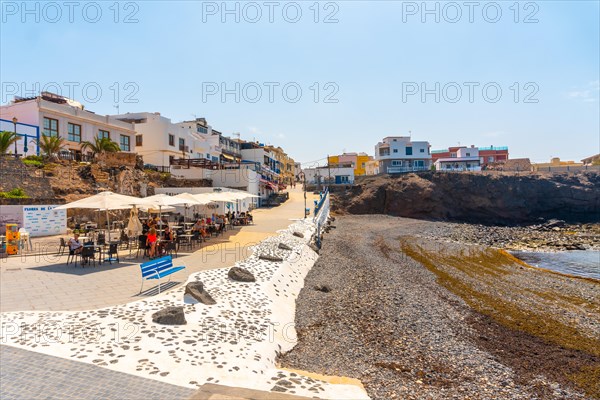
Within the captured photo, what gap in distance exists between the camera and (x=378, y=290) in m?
14.8

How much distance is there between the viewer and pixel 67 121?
117 feet

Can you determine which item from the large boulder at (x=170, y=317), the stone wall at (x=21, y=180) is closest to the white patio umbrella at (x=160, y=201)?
the large boulder at (x=170, y=317)

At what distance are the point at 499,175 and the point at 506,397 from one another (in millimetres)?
59819

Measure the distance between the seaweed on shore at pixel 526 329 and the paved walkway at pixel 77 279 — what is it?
31.1 feet

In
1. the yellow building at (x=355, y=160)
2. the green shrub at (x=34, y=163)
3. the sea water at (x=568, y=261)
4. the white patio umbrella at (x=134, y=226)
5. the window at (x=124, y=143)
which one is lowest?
the sea water at (x=568, y=261)

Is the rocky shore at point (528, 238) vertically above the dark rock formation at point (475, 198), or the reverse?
the dark rock formation at point (475, 198)

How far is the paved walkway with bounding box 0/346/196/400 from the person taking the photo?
5172 mm

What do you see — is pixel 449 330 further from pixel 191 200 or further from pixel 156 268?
pixel 191 200

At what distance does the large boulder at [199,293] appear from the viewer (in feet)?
30.5

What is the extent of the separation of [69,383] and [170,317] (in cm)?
251

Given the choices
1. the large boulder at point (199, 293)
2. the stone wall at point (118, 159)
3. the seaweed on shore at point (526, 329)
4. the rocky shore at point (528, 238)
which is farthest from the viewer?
the stone wall at point (118, 159)

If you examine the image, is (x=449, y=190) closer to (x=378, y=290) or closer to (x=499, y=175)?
(x=499, y=175)

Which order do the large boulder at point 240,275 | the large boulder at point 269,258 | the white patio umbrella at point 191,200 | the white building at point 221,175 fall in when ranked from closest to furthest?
1. the large boulder at point 240,275
2. the large boulder at point 269,258
3. the white patio umbrella at point 191,200
4. the white building at point 221,175

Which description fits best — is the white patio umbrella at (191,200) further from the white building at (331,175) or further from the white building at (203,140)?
the white building at (331,175)
